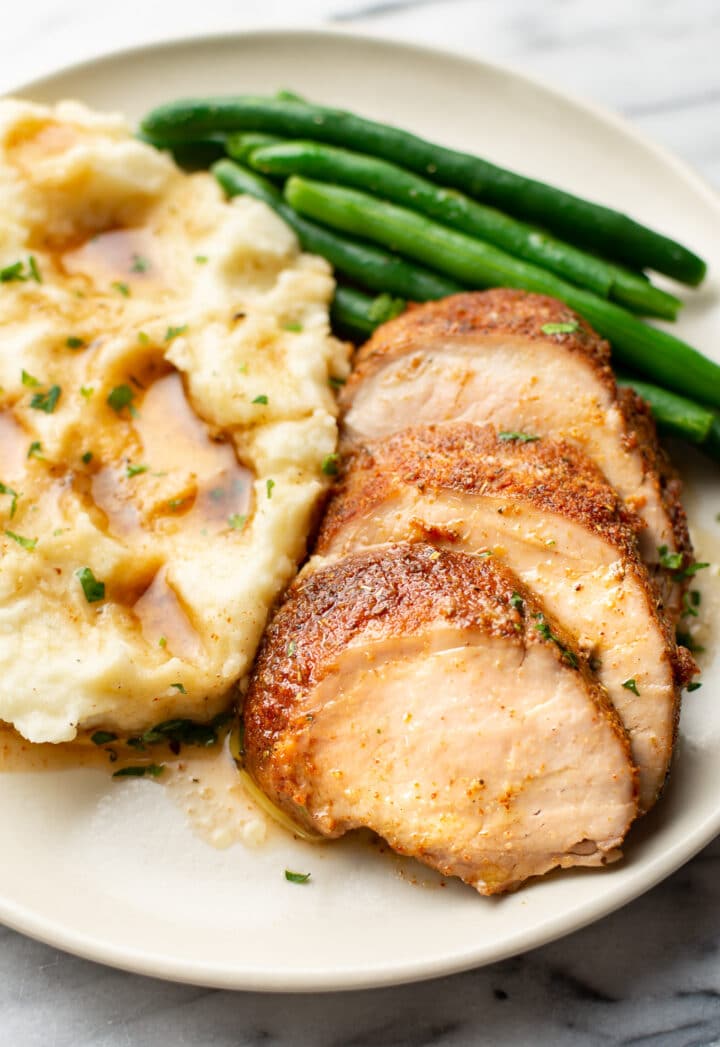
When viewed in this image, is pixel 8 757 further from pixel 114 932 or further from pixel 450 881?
pixel 450 881

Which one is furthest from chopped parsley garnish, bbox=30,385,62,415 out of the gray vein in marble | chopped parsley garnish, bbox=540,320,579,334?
the gray vein in marble

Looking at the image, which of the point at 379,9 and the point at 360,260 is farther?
the point at 379,9

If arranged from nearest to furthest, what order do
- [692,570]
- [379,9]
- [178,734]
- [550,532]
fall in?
[550,532], [178,734], [692,570], [379,9]

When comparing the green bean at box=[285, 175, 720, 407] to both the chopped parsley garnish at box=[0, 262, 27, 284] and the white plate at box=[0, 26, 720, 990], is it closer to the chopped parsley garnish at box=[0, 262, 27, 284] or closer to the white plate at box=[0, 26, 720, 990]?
the white plate at box=[0, 26, 720, 990]

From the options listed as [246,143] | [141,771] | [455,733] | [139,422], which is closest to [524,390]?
[455,733]

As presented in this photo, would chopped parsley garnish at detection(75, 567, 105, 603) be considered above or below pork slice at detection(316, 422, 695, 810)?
below

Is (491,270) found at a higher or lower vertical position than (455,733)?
higher

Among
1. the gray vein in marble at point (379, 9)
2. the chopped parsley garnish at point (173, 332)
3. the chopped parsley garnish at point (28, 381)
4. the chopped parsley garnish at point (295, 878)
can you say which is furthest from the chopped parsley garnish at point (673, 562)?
the gray vein in marble at point (379, 9)

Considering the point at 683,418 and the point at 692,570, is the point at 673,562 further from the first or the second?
the point at 683,418
